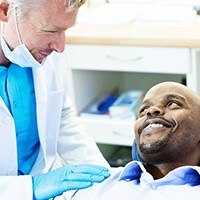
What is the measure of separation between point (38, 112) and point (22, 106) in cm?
6

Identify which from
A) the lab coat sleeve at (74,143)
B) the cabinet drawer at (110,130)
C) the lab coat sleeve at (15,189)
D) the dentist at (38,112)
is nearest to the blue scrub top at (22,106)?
the dentist at (38,112)

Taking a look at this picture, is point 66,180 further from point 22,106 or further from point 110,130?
point 110,130

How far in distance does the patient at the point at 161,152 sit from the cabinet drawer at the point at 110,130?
0.77m

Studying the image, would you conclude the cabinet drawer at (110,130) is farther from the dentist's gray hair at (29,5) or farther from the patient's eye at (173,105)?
the dentist's gray hair at (29,5)

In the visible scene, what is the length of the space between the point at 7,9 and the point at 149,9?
4.04ft

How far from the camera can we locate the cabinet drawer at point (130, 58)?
2346mm

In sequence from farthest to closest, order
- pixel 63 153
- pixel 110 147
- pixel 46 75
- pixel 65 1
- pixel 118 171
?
pixel 110 147, pixel 63 153, pixel 46 75, pixel 118 171, pixel 65 1

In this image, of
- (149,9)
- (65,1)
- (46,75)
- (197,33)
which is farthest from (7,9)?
(149,9)

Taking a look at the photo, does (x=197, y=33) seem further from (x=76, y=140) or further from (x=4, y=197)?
(x=4, y=197)

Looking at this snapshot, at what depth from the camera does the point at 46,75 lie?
1.90 m

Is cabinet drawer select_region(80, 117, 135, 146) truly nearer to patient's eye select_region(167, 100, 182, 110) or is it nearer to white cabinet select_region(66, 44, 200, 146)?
white cabinet select_region(66, 44, 200, 146)

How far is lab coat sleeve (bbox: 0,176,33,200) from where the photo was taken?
1.63m

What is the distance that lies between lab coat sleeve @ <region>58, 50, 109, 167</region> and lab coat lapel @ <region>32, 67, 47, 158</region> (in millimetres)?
139

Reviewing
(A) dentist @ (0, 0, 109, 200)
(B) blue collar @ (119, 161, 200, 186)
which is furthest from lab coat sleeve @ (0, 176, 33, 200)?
(B) blue collar @ (119, 161, 200, 186)
